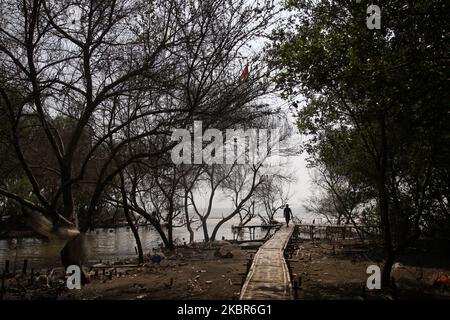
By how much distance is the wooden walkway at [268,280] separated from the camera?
9.24 m

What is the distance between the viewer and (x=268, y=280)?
1090 centimetres

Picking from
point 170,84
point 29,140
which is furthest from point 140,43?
point 29,140

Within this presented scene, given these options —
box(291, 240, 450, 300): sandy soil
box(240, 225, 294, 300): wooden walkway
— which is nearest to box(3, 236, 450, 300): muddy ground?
box(291, 240, 450, 300): sandy soil

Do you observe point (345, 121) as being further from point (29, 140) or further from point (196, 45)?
point (29, 140)

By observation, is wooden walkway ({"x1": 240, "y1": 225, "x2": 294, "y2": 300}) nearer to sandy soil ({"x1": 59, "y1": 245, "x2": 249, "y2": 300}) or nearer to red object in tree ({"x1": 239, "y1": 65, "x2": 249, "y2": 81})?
sandy soil ({"x1": 59, "y1": 245, "x2": 249, "y2": 300})

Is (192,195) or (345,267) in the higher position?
(192,195)

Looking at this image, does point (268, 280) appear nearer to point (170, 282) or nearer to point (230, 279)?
point (230, 279)

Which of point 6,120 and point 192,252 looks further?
point 192,252

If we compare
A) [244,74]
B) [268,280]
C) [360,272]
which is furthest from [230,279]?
[244,74]

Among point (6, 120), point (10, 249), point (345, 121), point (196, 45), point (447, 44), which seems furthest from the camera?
Result: point (10, 249)

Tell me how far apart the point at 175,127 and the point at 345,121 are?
5.75 m

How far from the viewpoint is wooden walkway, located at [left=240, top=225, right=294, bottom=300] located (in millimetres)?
9244

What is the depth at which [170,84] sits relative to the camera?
11.5 meters

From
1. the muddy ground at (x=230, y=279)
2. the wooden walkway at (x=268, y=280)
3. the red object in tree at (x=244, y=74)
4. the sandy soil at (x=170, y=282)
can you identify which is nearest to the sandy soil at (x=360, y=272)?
the muddy ground at (x=230, y=279)
